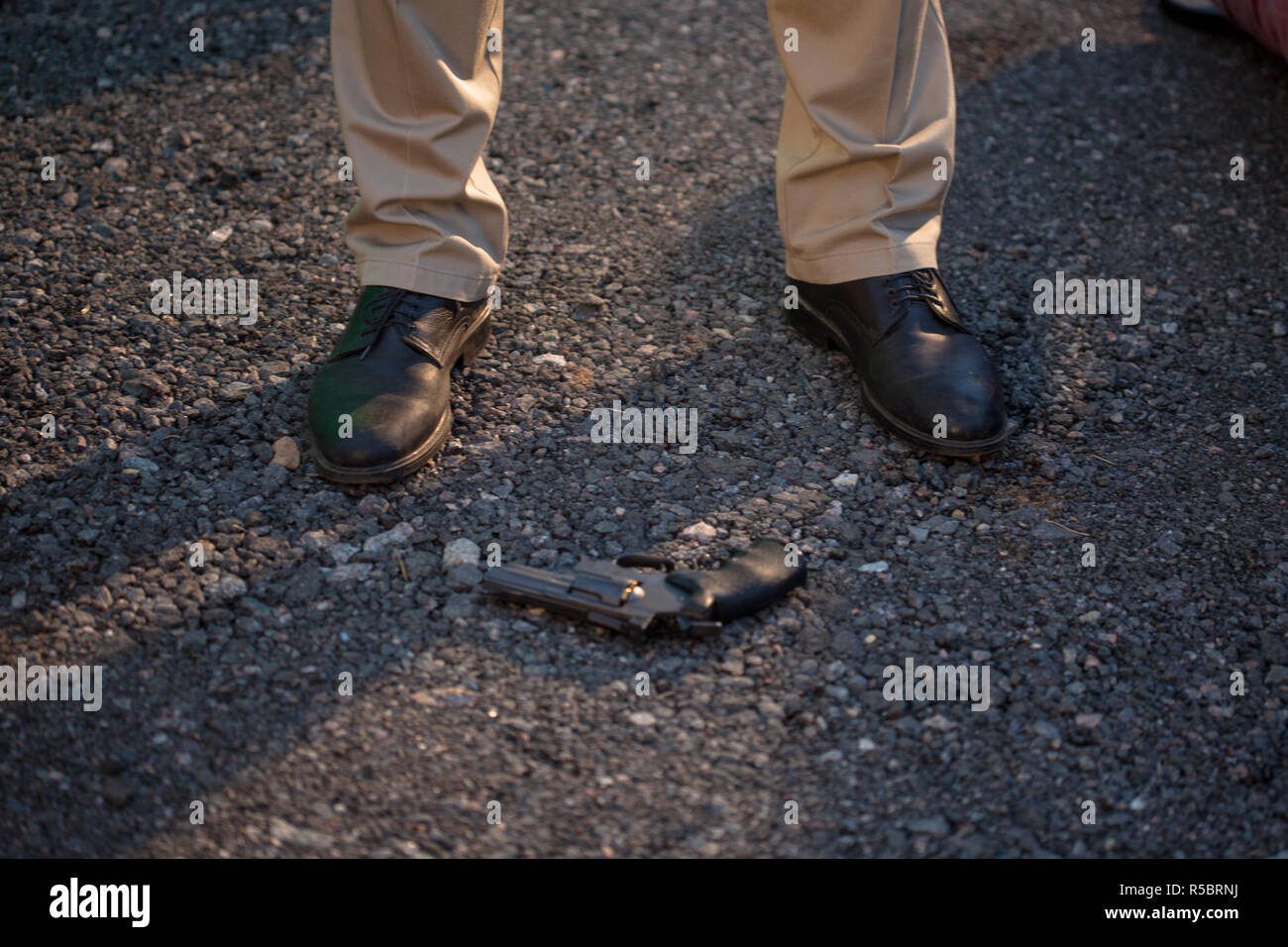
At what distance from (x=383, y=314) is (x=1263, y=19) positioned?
2.95m

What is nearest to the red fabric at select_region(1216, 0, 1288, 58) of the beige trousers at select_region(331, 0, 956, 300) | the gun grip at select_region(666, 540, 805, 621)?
the beige trousers at select_region(331, 0, 956, 300)

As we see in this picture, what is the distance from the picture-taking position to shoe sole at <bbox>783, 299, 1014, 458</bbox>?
2.20 m

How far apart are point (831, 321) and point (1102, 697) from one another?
1.06 meters

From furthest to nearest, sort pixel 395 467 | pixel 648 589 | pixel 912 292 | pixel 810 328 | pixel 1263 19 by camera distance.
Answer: pixel 1263 19 → pixel 810 328 → pixel 912 292 → pixel 395 467 → pixel 648 589

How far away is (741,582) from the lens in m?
1.90

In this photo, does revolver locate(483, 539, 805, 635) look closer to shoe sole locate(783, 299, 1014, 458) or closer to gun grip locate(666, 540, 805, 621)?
gun grip locate(666, 540, 805, 621)

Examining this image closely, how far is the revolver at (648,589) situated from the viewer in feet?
6.02

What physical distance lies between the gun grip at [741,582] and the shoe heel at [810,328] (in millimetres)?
742

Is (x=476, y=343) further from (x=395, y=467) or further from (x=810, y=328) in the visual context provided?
(x=810, y=328)

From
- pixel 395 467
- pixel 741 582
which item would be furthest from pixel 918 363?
pixel 395 467

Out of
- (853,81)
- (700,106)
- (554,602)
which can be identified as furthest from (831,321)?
(700,106)

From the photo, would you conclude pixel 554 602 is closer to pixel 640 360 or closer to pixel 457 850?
pixel 457 850
